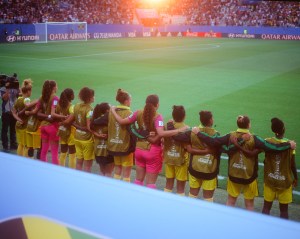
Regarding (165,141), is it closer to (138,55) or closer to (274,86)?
(274,86)

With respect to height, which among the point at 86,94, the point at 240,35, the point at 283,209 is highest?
the point at 240,35

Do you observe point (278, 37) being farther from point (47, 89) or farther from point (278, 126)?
point (278, 126)

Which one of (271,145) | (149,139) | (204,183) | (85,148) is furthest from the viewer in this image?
(85,148)

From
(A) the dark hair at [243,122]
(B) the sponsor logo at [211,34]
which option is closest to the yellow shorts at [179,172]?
(A) the dark hair at [243,122]

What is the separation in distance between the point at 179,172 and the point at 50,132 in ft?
8.60

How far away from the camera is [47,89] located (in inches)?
262

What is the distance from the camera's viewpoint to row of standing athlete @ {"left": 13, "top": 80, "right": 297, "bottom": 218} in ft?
16.2

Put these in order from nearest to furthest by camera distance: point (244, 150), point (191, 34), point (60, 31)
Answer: point (244, 150) → point (60, 31) → point (191, 34)

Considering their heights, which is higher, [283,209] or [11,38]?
[11,38]

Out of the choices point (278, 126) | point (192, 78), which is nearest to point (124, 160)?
point (278, 126)

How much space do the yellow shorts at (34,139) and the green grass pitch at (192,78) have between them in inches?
136

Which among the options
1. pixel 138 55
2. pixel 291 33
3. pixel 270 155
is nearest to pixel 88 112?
pixel 270 155

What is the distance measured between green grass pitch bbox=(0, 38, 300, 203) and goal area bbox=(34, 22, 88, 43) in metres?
9.26

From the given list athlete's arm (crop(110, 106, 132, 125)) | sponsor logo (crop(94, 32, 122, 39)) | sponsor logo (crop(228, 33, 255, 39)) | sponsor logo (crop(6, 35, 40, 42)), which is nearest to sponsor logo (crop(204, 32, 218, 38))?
sponsor logo (crop(228, 33, 255, 39))
